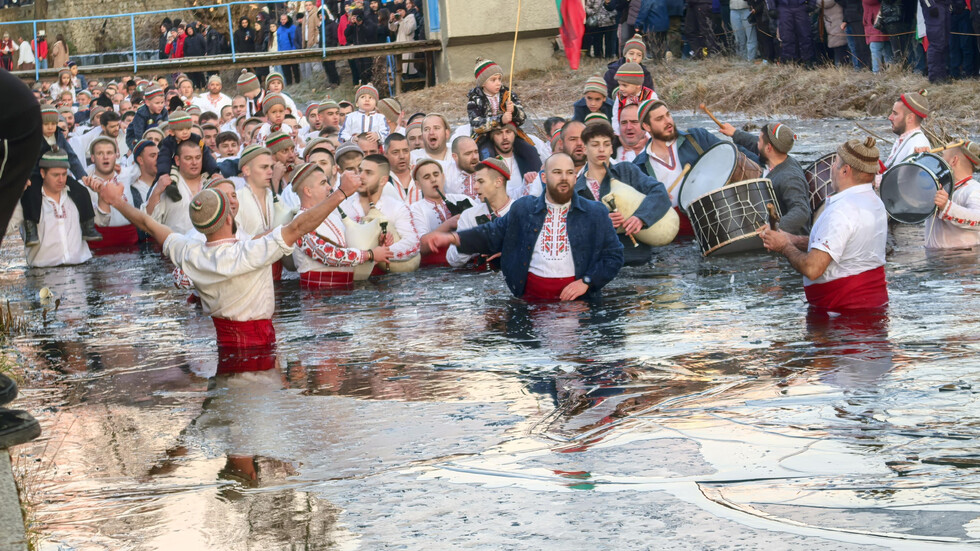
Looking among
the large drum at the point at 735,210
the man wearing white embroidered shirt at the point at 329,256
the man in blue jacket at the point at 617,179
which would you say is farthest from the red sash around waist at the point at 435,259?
the large drum at the point at 735,210

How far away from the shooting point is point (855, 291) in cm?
875

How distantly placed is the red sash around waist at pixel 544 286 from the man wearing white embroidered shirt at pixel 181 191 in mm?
4402

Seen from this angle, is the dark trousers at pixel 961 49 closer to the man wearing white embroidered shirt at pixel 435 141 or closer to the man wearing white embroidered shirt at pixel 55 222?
the man wearing white embroidered shirt at pixel 435 141

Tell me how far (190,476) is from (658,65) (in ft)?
62.7

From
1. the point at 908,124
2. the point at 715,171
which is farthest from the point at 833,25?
the point at 715,171

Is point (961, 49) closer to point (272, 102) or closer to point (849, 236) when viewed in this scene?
point (272, 102)

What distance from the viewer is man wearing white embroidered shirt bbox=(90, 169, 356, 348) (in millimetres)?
8086

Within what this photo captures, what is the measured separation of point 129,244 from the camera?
16.4m

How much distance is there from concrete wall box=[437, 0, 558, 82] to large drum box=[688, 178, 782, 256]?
18.9 meters

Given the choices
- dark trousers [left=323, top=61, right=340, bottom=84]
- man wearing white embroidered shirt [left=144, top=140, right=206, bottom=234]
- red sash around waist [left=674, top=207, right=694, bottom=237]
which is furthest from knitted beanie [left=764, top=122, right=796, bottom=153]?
dark trousers [left=323, top=61, right=340, bottom=84]

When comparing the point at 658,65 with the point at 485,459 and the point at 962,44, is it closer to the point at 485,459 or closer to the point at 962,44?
the point at 962,44

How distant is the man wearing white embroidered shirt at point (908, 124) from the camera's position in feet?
38.5

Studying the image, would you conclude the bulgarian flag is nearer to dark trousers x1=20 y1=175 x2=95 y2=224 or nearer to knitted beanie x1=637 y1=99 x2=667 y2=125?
knitted beanie x1=637 y1=99 x2=667 y2=125

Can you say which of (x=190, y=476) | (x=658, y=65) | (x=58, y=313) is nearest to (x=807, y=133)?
(x=658, y=65)
